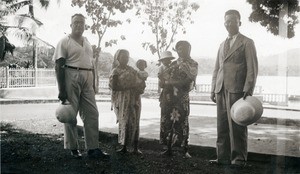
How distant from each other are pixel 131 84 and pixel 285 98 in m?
18.8

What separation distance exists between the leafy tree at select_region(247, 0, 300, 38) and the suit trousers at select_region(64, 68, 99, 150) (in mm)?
5686

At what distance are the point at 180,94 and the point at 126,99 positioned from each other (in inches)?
35.0

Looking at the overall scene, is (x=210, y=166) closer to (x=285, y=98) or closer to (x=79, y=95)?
(x=79, y=95)

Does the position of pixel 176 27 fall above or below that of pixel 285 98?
above

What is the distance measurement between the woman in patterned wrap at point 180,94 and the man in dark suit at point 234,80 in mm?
545

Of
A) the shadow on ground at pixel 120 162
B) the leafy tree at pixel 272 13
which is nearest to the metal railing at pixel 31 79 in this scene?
the leafy tree at pixel 272 13

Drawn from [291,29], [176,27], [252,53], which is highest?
[176,27]

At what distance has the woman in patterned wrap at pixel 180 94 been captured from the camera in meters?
5.82

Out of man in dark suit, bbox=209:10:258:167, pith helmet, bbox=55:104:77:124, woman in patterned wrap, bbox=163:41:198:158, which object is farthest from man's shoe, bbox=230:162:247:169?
pith helmet, bbox=55:104:77:124

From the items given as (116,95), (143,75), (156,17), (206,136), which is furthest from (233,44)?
(156,17)

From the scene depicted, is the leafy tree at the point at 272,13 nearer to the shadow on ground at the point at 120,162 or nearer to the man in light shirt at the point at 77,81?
the shadow on ground at the point at 120,162

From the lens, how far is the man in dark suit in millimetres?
5223

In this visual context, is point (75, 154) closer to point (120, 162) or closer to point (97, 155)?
point (97, 155)

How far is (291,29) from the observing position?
388 inches
